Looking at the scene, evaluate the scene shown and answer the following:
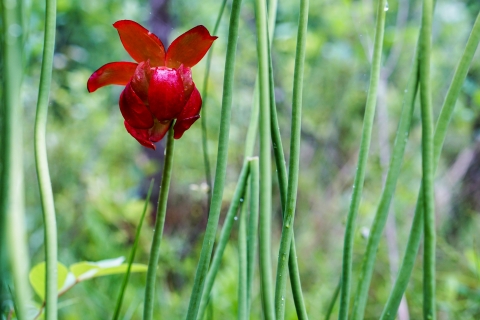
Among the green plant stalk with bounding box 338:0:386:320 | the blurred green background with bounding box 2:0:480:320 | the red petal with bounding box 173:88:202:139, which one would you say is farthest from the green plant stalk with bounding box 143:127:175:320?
the blurred green background with bounding box 2:0:480:320

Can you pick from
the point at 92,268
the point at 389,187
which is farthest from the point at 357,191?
the point at 92,268

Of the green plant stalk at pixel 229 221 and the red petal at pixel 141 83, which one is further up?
the red petal at pixel 141 83

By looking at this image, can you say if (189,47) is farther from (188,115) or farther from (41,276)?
(41,276)

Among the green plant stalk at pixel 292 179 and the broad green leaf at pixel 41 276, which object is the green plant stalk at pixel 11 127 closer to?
the green plant stalk at pixel 292 179

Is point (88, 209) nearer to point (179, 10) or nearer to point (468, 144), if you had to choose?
point (179, 10)

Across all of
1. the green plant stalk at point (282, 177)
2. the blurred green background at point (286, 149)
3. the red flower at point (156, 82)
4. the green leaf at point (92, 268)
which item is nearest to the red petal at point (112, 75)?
the red flower at point (156, 82)

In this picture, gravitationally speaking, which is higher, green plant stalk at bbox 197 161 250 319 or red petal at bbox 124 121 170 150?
red petal at bbox 124 121 170 150

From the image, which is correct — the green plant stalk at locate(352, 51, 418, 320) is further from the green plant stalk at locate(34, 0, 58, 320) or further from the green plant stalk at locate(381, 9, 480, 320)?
the green plant stalk at locate(34, 0, 58, 320)
